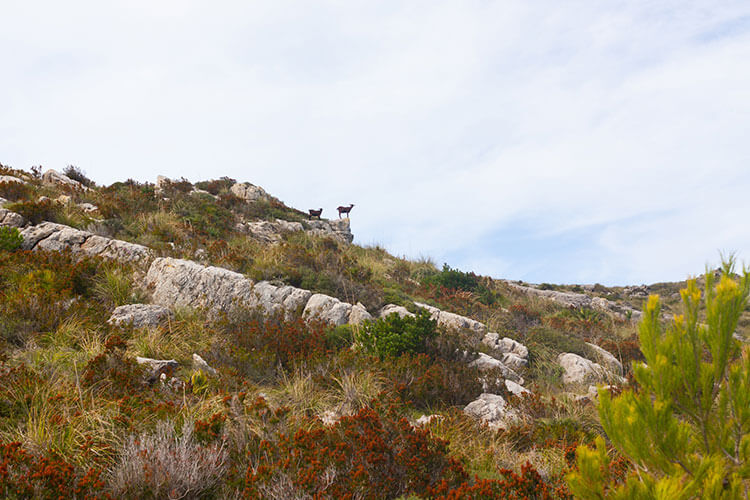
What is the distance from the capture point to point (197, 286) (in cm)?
845

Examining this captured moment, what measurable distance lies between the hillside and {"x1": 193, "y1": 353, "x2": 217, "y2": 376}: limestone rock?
0.05 m

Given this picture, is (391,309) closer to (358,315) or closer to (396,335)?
(358,315)

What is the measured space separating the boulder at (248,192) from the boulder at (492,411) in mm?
17237

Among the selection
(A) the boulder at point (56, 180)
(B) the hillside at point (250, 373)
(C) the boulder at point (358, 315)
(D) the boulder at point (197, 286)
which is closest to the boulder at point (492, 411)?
(B) the hillside at point (250, 373)

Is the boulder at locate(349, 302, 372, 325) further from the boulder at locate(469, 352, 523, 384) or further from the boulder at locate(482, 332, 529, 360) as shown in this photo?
the boulder at locate(482, 332, 529, 360)

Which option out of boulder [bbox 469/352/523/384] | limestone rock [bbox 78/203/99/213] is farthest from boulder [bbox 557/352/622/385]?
limestone rock [bbox 78/203/99/213]

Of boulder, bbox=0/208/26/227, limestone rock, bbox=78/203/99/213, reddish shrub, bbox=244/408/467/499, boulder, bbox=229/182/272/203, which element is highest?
boulder, bbox=229/182/272/203

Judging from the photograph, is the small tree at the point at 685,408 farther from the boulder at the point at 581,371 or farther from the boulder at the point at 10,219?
the boulder at the point at 10,219

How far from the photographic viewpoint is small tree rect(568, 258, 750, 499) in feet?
6.56

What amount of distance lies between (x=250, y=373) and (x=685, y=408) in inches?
202

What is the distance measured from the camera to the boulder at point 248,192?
21.1 meters

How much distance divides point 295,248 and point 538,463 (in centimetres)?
844

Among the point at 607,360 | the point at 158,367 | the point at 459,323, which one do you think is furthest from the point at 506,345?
the point at 158,367

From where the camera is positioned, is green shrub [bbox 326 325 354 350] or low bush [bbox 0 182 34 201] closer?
green shrub [bbox 326 325 354 350]
